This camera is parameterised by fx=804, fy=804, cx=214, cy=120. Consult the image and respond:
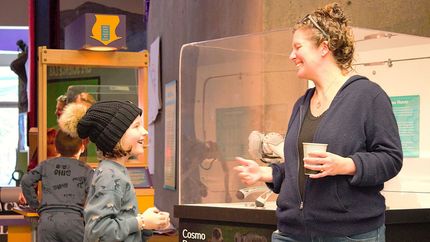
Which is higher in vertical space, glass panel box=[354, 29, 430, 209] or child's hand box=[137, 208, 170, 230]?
glass panel box=[354, 29, 430, 209]

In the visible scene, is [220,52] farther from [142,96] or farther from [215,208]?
[142,96]

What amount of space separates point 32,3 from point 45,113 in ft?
12.8

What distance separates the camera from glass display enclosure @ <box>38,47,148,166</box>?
5.88 m

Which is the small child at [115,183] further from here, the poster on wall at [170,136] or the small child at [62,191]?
the poster on wall at [170,136]

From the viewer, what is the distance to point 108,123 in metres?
3.00

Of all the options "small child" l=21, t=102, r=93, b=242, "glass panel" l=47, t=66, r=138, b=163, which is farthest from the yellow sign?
"small child" l=21, t=102, r=93, b=242

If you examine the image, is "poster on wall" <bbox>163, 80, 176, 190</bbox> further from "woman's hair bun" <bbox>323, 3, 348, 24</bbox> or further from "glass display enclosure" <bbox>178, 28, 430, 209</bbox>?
"woman's hair bun" <bbox>323, 3, 348, 24</bbox>

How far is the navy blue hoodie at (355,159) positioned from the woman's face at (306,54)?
171 millimetres

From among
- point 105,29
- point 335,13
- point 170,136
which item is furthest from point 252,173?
point 170,136

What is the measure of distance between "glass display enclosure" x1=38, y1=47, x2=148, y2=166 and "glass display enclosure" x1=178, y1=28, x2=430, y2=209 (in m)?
Answer: 1.46

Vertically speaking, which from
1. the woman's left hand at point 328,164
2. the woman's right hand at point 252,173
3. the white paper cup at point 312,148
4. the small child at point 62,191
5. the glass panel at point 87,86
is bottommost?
the small child at point 62,191

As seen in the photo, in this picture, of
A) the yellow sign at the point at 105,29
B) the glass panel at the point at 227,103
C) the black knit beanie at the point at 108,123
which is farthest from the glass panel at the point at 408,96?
the yellow sign at the point at 105,29

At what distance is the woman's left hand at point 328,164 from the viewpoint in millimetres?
2471

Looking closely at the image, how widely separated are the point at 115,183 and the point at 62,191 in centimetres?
256
